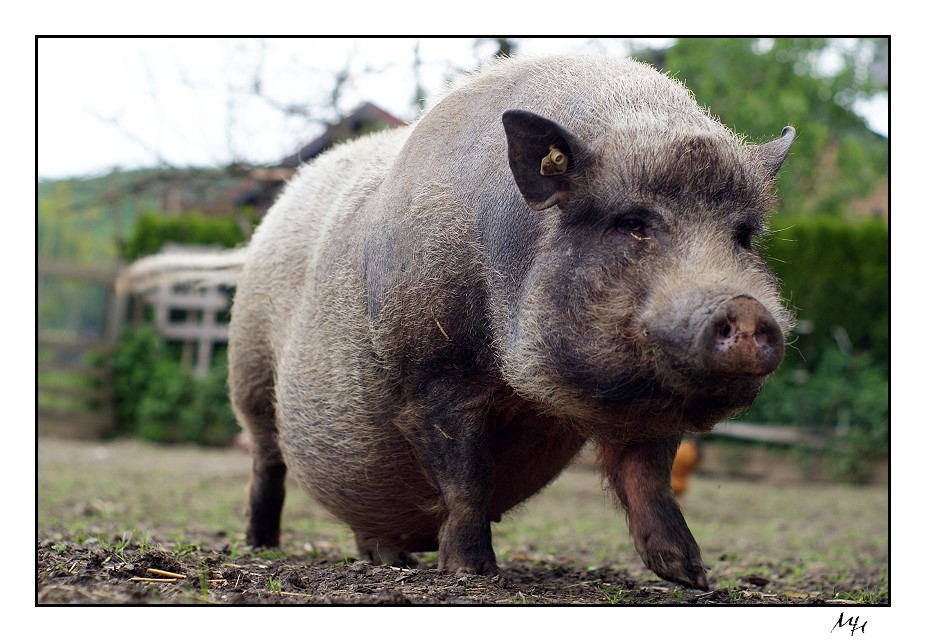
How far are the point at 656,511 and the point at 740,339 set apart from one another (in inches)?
53.5

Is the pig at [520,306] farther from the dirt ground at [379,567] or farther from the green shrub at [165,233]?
the green shrub at [165,233]

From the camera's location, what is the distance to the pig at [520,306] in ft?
11.3

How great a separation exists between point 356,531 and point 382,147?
197 centimetres

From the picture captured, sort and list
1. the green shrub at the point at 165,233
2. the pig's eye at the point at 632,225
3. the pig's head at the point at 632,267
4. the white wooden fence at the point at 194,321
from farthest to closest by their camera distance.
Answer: the green shrub at the point at 165,233, the white wooden fence at the point at 194,321, the pig's eye at the point at 632,225, the pig's head at the point at 632,267

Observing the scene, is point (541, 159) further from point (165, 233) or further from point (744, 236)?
point (165, 233)

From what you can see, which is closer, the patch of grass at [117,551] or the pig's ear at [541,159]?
the pig's ear at [541,159]

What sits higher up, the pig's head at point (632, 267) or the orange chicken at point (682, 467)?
the pig's head at point (632, 267)

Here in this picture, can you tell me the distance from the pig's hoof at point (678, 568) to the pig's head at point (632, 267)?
76 cm

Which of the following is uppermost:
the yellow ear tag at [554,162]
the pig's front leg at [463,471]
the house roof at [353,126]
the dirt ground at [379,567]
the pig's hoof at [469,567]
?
the house roof at [353,126]

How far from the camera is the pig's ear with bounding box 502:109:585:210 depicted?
11.9ft

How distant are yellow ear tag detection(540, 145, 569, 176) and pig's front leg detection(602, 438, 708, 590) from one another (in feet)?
4.29

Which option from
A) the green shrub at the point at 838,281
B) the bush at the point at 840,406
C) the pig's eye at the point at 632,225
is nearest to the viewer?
the pig's eye at the point at 632,225

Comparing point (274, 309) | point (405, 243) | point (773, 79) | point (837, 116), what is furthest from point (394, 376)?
point (837, 116)

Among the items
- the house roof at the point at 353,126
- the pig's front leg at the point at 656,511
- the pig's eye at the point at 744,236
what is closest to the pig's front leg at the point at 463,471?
the pig's front leg at the point at 656,511
